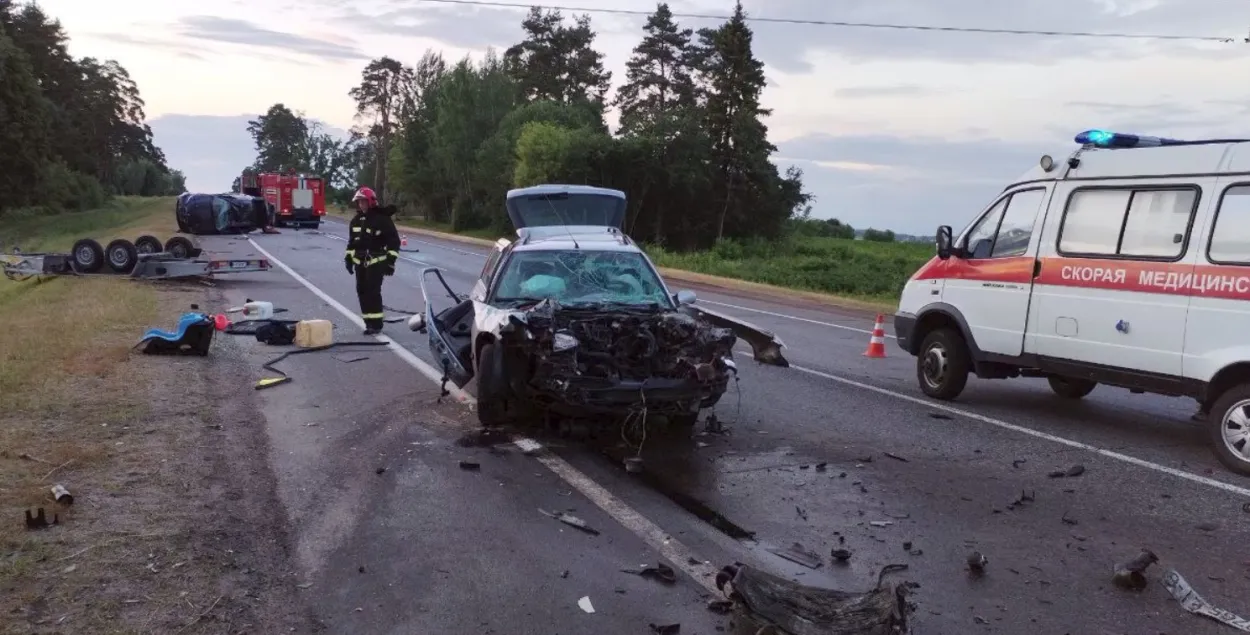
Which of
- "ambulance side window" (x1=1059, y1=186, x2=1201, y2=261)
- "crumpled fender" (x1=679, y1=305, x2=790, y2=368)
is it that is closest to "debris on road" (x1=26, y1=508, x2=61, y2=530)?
"crumpled fender" (x1=679, y1=305, x2=790, y2=368)

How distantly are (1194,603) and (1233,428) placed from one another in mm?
2998

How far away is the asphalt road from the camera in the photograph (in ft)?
14.2

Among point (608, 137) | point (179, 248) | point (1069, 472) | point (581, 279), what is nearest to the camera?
point (1069, 472)

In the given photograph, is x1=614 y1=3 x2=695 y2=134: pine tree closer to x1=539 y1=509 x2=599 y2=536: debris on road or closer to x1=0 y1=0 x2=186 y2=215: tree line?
x1=0 y1=0 x2=186 y2=215: tree line

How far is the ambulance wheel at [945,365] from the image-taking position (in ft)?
30.1

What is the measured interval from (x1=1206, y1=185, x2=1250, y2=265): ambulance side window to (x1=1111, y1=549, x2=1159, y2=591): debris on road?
3046 mm

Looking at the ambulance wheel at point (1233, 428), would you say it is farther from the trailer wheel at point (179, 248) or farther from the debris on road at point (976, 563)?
the trailer wheel at point (179, 248)

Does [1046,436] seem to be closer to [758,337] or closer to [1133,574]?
[758,337]

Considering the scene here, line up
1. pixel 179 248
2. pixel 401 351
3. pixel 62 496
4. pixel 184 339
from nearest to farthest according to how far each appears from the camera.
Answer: pixel 62 496
pixel 184 339
pixel 401 351
pixel 179 248

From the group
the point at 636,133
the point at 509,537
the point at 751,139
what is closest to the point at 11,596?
the point at 509,537

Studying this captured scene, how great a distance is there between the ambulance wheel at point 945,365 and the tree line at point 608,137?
3432 cm

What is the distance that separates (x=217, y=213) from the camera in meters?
35.4

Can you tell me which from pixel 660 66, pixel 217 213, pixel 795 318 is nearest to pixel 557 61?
pixel 660 66

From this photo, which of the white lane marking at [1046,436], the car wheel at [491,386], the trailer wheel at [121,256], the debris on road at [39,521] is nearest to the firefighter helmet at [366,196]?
the car wheel at [491,386]
